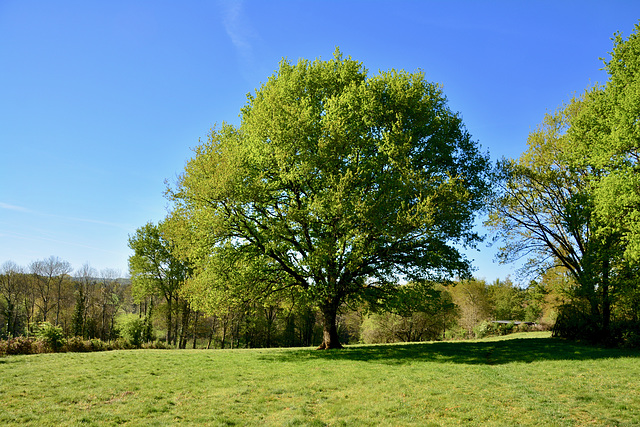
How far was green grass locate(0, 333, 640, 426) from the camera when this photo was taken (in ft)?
29.2

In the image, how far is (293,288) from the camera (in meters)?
23.1

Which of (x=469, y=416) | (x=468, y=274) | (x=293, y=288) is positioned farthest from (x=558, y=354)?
(x=293, y=288)

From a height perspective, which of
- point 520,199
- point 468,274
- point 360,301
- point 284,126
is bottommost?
point 360,301

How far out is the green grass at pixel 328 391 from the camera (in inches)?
350

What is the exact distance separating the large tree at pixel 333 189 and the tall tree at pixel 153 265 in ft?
76.3

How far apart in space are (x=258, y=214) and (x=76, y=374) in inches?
421

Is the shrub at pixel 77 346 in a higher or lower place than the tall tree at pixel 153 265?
lower

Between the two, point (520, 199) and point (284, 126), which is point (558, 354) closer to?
point (520, 199)

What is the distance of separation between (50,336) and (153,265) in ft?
75.3

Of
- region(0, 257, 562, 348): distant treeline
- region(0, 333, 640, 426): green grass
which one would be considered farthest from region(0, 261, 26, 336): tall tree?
region(0, 333, 640, 426): green grass

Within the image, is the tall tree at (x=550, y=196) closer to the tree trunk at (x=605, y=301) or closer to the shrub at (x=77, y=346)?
the tree trunk at (x=605, y=301)

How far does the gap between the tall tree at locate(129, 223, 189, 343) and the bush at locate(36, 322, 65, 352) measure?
2061cm

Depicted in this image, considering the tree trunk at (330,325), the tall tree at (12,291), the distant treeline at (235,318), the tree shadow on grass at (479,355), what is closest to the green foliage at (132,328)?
the distant treeline at (235,318)

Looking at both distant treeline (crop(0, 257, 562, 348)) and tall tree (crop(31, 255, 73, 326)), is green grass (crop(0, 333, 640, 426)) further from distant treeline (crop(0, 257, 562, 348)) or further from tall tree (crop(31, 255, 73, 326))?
tall tree (crop(31, 255, 73, 326))
